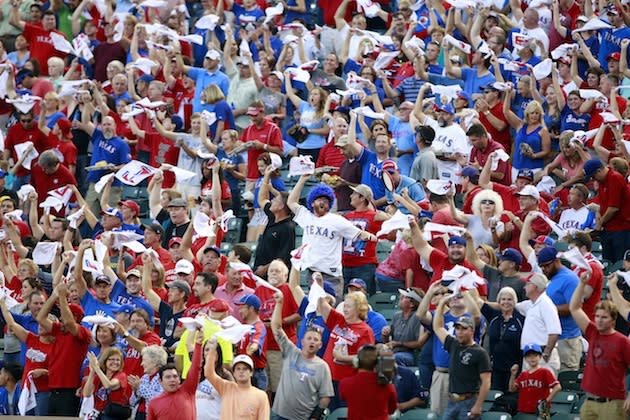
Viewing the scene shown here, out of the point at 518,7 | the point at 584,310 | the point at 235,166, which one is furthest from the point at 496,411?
the point at 518,7

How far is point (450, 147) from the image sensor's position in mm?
19391

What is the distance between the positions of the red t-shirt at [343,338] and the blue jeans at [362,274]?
5.79 feet

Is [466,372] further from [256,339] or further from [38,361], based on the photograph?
[38,361]

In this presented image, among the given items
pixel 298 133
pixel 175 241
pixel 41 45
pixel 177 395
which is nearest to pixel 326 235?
pixel 175 241

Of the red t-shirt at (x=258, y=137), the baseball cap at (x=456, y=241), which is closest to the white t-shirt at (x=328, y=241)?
the baseball cap at (x=456, y=241)

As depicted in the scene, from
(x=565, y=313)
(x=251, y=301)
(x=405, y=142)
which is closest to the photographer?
(x=251, y=301)

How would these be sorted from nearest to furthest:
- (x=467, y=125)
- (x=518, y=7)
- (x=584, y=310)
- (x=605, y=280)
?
(x=584, y=310)
(x=605, y=280)
(x=467, y=125)
(x=518, y=7)

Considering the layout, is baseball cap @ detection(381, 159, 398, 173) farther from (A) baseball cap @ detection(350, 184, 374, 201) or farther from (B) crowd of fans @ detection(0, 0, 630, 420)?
(A) baseball cap @ detection(350, 184, 374, 201)

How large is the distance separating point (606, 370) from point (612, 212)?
3327 mm

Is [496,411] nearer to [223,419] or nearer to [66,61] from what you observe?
[223,419]

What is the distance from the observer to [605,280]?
17500 mm

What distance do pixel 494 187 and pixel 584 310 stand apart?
2355 mm

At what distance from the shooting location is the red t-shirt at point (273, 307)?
16328mm

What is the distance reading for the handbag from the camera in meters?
21.0
